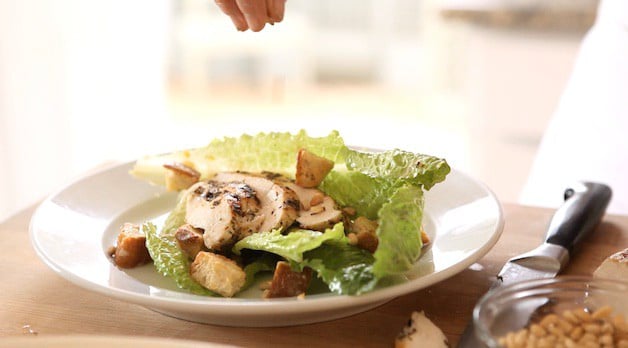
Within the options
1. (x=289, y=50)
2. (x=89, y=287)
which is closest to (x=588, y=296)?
(x=89, y=287)

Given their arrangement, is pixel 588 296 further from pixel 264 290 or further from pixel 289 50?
pixel 289 50

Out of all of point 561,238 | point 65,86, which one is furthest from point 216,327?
point 65,86

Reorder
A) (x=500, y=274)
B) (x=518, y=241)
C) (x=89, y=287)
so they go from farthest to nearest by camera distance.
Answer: (x=518, y=241) < (x=500, y=274) < (x=89, y=287)

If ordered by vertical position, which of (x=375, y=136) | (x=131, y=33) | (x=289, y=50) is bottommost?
(x=375, y=136)

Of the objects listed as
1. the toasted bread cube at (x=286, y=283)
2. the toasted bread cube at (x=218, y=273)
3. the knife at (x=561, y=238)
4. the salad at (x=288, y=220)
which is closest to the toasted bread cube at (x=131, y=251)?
the salad at (x=288, y=220)

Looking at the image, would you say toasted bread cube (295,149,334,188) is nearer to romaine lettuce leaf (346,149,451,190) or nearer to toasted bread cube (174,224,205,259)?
romaine lettuce leaf (346,149,451,190)

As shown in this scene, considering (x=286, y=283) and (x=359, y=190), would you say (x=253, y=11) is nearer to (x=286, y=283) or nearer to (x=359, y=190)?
(x=359, y=190)
